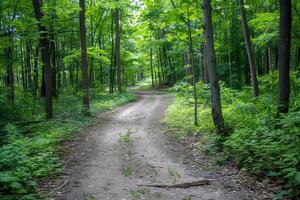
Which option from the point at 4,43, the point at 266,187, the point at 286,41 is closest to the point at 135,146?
the point at 266,187

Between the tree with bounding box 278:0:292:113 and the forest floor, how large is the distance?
2.31 metres

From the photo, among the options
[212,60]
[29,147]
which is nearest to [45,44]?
[29,147]

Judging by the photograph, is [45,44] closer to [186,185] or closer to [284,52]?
[186,185]

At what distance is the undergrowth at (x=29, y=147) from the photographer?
5156 millimetres

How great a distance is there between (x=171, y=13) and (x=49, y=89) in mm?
6336

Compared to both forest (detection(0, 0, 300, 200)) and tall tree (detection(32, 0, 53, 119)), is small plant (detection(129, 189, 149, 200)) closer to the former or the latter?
forest (detection(0, 0, 300, 200))

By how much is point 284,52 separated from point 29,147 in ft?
23.1

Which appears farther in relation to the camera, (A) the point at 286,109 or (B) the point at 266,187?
(A) the point at 286,109

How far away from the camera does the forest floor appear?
17.9ft

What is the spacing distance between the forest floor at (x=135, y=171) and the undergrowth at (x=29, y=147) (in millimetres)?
389

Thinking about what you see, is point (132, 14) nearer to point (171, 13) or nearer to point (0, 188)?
point (171, 13)

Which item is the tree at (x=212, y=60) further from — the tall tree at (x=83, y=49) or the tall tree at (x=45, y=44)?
the tall tree at (x=83, y=49)

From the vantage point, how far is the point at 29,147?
780 cm

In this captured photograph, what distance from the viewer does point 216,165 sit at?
7074mm
